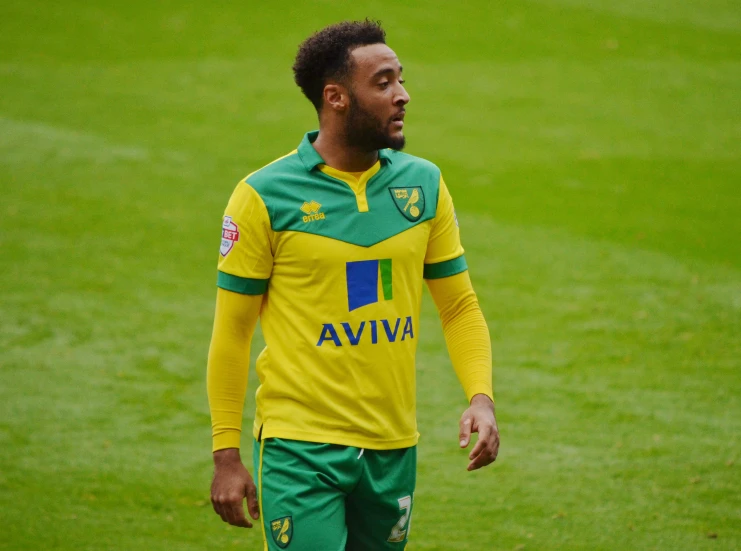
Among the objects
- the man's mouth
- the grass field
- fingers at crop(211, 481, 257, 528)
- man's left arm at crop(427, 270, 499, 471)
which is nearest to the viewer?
fingers at crop(211, 481, 257, 528)

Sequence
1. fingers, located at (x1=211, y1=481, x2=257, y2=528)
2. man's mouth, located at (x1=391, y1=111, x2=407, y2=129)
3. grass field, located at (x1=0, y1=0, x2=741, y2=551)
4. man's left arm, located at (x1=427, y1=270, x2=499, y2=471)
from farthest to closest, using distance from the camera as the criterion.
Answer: grass field, located at (x1=0, y1=0, x2=741, y2=551)
man's left arm, located at (x1=427, y1=270, x2=499, y2=471)
man's mouth, located at (x1=391, y1=111, x2=407, y2=129)
fingers, located at (x1=211, y1=481, x2=257, y2=528)

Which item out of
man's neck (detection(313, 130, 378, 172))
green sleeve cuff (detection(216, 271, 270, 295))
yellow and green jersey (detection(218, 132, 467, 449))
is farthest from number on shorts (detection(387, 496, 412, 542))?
man's neck (detection(313, 130, 378, 172))

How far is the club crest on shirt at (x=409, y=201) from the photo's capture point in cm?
315

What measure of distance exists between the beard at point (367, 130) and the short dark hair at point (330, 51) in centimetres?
12

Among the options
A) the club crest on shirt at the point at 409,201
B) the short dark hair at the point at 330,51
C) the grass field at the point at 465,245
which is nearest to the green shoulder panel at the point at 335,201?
the club crest on shirt at the point at 409,201

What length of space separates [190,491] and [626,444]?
2.64 m

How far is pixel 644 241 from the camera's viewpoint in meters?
9.30

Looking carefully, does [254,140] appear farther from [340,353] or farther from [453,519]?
[340,353]

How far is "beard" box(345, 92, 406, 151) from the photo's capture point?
10.1ft

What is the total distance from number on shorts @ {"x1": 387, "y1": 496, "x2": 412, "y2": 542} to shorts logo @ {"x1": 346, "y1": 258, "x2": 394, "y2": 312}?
0.65 meters

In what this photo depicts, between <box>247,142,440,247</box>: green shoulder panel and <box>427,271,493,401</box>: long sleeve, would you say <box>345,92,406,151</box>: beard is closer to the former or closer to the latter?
<box>247,142,440,247</box>: green shoulder panel

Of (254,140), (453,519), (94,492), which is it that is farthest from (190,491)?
(254,140)

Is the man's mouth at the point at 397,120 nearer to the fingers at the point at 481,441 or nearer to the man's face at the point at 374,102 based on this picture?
the man's face at the point at 374,102

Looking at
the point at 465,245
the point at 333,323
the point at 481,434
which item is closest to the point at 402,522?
the point at 481,434
